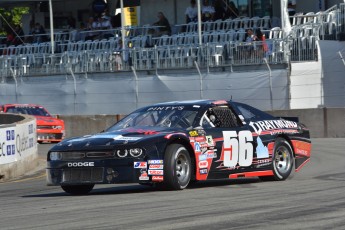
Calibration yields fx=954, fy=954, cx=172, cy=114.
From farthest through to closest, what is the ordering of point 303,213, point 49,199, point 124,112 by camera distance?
1. point 124,112
2. point 49,199
3. point 303,213

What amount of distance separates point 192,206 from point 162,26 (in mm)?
25136

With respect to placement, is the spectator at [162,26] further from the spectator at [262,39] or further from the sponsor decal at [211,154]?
the sponsor decal at [211,154]

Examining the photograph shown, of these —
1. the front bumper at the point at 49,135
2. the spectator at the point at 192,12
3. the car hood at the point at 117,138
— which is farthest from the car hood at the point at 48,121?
the car hood at the point at 117,138

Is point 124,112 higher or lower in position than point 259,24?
lower

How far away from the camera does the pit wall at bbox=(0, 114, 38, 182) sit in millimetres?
18062

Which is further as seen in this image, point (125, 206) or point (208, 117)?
point (208, 117)

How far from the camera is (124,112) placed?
A: 32.7m

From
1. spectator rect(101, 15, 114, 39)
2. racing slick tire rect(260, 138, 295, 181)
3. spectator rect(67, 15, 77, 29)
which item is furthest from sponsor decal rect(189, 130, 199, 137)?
spectator rect(67, 15, 77, 29)

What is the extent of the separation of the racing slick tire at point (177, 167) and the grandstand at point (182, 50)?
1689 centimetres

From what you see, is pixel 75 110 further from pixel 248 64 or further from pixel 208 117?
pixel 208 117

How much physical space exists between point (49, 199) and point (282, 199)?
3113mm

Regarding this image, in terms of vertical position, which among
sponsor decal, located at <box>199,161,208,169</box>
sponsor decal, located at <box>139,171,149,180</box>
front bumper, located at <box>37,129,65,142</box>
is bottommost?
front bumper, located at <box>37,129,65,142</box>

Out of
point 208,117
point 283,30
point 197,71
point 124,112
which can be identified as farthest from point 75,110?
point 208,117

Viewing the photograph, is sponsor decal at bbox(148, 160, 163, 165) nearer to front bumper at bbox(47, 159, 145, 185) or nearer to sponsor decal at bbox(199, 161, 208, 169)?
front bumper at bbox(47, 159, 145, 185)
